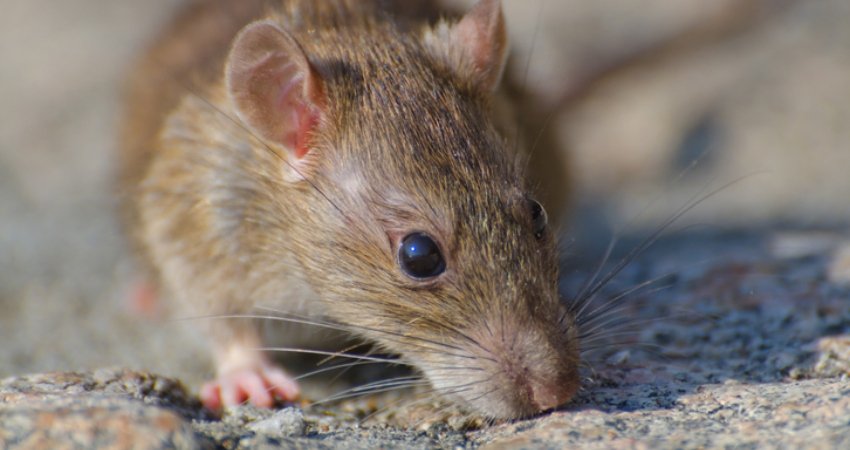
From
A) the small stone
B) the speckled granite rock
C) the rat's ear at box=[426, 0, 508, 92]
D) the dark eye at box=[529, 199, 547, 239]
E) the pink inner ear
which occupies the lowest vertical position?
the speckled granite rock

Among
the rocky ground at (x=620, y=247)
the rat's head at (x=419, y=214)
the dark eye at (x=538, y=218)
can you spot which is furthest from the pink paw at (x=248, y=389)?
the dark eye at (x=538, y=218)

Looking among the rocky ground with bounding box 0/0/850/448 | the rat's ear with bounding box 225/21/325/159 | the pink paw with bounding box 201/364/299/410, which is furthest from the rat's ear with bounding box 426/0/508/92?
the pink paw with bounding box 201/364/299/410

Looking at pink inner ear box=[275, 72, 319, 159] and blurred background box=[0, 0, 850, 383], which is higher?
blurred background box=[0, 0, 850, 383]

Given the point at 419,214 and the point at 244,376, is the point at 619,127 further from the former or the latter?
the point at 419,214

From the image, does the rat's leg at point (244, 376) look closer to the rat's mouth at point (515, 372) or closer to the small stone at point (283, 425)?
the small stone at point (283, 425)

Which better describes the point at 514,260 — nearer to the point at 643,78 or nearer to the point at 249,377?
the point at 249,377

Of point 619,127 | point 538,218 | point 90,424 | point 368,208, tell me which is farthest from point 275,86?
point 619,127

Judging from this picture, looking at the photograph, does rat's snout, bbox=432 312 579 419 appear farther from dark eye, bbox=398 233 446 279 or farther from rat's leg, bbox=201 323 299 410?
rat's leg, bbox=201 323 299 410
